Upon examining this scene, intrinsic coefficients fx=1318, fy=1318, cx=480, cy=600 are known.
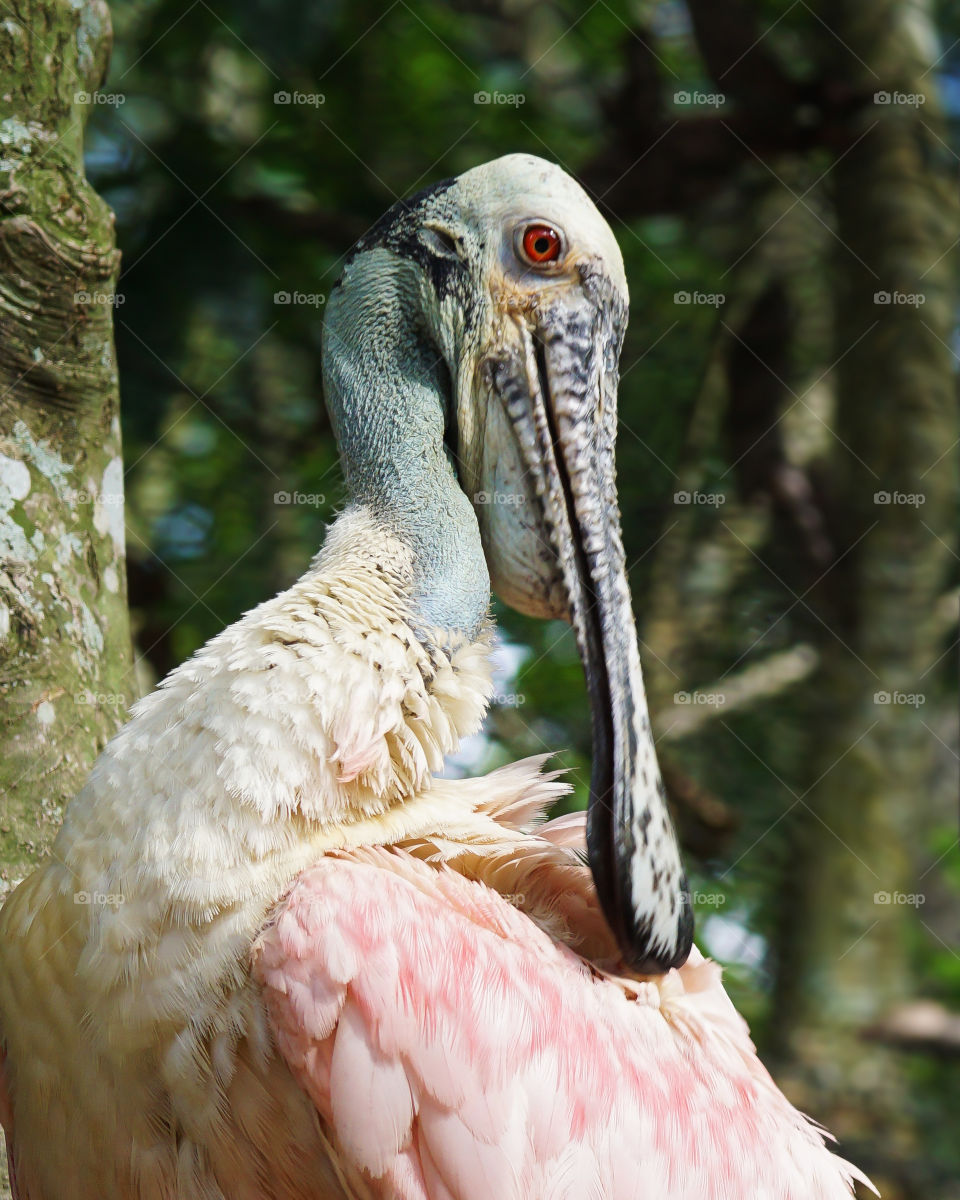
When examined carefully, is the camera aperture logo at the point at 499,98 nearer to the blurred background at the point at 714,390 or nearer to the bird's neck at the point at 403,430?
the blurred background at the point at 714,390

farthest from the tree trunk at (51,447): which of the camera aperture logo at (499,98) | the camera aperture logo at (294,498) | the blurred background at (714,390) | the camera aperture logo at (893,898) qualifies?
the camera aperture logo at (893,898)

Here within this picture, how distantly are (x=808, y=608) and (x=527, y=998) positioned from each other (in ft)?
14.3

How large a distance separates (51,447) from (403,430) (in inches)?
32.7

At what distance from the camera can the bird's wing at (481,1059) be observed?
2371 millimetres

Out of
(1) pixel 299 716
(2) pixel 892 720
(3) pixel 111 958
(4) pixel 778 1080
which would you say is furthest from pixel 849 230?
(3) pixel 111 958

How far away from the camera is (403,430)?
315cm

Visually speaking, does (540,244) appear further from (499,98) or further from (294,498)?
(499,98)

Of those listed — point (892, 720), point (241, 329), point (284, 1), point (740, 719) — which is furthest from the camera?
point (740, 719)

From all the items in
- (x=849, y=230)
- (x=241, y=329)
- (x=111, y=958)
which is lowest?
(x=111, y=958)

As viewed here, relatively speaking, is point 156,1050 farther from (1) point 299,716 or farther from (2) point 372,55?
(2) point 372,55

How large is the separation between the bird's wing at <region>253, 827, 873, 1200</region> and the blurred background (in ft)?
10.5

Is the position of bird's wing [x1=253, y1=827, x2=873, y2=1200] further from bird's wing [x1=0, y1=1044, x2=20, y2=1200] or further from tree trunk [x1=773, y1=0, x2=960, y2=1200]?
tree trunk [x1=773, y1=0, x2=960, y2=1200]

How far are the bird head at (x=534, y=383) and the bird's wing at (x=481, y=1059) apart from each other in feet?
0.87

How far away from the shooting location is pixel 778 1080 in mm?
6000
